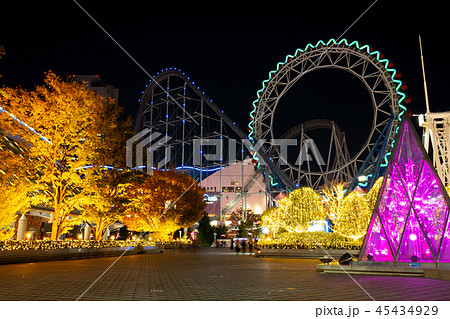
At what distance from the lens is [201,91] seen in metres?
54.5

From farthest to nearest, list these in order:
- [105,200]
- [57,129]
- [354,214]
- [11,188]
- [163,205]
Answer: [163,205]
[105,200]
[354,214]
[57,129]
[11,188]

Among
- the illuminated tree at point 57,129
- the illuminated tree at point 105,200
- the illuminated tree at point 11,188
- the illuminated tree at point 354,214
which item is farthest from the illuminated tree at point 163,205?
the illuminated tree at point 354,214

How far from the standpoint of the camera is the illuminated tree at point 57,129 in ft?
65.1

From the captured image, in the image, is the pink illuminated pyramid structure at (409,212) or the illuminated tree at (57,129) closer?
the pink illuminated pyramid structure at (409,212)

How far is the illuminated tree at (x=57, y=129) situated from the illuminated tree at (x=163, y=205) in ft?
42.3

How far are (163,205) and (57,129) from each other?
1618 centimetres

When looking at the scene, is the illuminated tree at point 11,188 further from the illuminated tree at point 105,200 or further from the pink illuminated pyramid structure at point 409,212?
the pink illuminated pyramid structure at point 409,212

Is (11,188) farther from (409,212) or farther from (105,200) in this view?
(409,212)

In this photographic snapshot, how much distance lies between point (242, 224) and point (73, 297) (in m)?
57.7

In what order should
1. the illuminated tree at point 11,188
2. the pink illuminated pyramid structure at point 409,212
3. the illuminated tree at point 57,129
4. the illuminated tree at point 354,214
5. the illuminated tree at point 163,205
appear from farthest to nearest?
the illuminated tree at point 163,205 < the illuminated tree at point 354,214 < the illuminated tree at point 57,129 < the illuminated tree at point 11,188 < the pink illuminated pyramid structure at point 409,212

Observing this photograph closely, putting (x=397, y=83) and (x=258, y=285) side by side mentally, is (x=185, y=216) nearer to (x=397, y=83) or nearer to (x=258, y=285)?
(x=397, y=83)

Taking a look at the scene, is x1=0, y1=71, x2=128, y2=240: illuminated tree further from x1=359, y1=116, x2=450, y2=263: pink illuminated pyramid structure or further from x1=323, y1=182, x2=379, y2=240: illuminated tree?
x1=359, y1=116, x2=450, y2=263: pink illuminated pyramid structure

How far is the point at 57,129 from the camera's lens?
20656 mm

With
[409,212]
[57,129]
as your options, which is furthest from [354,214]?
[57,129]
